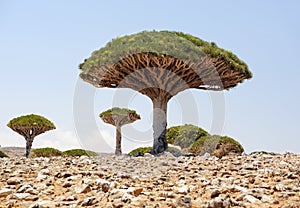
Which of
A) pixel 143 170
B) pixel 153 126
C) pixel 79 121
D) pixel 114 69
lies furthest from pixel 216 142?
pixel 143 170

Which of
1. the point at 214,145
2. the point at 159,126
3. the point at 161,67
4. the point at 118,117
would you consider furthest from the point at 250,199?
the point at 118,117

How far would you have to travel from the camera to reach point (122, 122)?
30.5 m

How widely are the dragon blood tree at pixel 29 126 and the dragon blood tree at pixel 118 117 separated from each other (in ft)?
19.1

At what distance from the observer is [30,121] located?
26.0 meters

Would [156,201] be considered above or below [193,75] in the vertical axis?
below

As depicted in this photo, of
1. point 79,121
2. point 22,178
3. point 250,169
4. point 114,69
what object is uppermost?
point 114,69

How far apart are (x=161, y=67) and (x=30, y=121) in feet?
52.7

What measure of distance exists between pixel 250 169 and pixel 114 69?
26.1 ft

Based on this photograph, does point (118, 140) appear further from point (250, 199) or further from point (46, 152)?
point (250, 199)

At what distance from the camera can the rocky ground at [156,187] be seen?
5.20 m

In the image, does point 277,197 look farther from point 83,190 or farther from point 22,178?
point 22,178

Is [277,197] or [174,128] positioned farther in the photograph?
[174,128]

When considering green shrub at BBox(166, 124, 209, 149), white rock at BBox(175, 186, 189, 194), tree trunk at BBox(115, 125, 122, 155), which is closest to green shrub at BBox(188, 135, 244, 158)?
green shrub at BBox(166, 124, 209, 149)

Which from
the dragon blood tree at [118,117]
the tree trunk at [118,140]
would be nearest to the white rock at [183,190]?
the tree trunk at [118,140]
